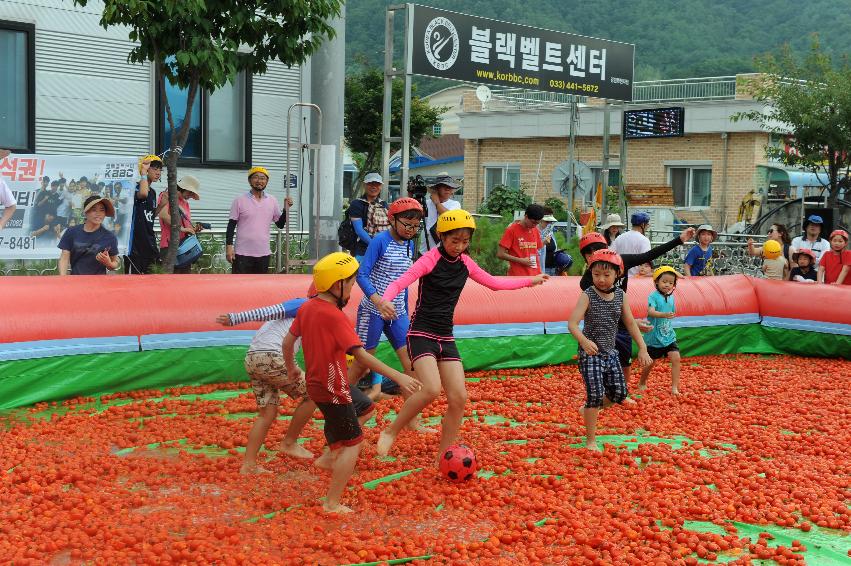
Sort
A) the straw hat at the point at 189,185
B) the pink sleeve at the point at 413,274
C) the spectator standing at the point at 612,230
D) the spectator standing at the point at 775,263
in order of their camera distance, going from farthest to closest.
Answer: the spectator standing at the point at 775,263 < the spectator standing at the point at 612,230 < the straw hat at the point at 189,185 < the pink sleeve at the point at 413,274

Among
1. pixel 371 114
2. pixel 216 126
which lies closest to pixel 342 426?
pixel 216 126

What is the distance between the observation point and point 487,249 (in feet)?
53.4

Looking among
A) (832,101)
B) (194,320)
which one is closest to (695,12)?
(832,101)

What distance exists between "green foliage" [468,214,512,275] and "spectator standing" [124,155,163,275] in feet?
18.6

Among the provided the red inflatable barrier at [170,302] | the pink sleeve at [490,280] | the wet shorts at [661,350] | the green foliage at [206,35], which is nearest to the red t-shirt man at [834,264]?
the red inflatable barrier at [170,302]

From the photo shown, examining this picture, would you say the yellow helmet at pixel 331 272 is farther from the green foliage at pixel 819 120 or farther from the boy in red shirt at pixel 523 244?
the green foliage at pixel 819 120

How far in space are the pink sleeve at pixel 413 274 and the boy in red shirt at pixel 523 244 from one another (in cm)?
432

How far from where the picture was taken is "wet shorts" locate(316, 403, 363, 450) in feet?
20.2

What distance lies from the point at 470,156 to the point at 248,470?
33656mm

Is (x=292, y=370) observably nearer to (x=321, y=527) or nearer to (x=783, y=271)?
(x=321, y=527)

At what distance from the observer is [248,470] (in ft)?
22.7

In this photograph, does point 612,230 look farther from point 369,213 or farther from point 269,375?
point 269,375

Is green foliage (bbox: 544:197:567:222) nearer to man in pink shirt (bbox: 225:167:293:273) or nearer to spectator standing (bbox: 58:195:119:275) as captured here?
man in pink shirt (bbox: 225:167:293:273)

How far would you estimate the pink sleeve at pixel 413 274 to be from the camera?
280 inches
